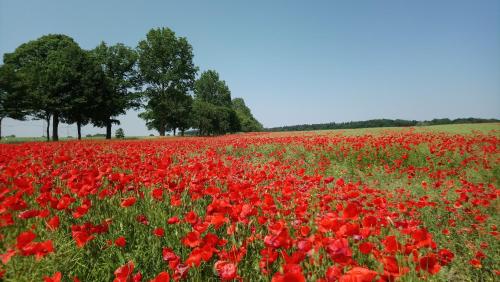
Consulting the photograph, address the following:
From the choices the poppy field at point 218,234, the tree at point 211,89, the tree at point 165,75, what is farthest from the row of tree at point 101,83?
the poppy field at point 218,234

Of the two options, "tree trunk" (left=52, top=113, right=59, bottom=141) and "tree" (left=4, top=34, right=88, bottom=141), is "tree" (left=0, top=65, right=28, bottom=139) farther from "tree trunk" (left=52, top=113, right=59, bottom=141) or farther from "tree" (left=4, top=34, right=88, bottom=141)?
"tree trunk" (left=52, top=113, right=59, bottom=141)

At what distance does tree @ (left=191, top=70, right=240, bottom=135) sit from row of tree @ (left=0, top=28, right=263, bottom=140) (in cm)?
20

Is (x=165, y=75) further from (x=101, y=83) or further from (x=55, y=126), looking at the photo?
(x=55, y=126)

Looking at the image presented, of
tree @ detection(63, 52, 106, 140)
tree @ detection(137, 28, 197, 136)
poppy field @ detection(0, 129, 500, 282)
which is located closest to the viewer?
poppy field @ detection(0, 129, 500, 282)

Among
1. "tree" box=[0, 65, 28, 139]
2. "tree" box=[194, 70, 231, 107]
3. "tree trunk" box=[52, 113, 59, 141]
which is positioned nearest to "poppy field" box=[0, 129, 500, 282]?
"tree trunk" box=[52, 113, 59, 141]

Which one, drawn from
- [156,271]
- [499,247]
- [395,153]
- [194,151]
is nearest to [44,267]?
[156,271]

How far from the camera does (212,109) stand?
50625 millimetres

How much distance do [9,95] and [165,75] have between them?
18.0 metres

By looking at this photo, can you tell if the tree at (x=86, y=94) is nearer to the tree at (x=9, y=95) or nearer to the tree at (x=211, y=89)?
the tree at (x=9, y=95)

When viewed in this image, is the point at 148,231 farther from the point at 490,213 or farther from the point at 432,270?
the point at 490,213

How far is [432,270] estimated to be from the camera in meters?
1.61

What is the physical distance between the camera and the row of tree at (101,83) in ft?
105

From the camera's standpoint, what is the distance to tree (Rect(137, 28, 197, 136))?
41562mm

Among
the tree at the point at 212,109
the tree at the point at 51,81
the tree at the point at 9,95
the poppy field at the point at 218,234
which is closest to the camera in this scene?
the poppy field at the point at 218,234
